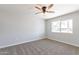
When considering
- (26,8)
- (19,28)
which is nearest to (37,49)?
(19,28)

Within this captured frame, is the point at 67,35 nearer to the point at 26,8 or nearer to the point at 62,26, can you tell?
the point at 62,26

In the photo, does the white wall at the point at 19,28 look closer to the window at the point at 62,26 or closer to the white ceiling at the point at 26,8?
the white ceiling at the point at 26,8

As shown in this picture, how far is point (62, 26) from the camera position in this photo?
1.13 m

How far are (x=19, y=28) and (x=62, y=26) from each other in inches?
24.7

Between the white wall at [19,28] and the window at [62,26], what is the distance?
20 centimetres

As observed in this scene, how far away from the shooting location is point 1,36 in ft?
3.55

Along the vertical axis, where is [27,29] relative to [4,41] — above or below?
above

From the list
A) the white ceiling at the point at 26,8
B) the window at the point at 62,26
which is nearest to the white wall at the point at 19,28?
the white ceiling at the point at 26,8

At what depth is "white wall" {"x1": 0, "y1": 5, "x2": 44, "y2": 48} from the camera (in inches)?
44.0

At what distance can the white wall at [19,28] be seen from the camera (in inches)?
44.0
